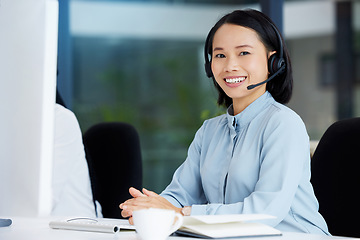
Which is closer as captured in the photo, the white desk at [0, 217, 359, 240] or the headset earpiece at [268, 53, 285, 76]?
the white desk at [0, 217, 359, 240]

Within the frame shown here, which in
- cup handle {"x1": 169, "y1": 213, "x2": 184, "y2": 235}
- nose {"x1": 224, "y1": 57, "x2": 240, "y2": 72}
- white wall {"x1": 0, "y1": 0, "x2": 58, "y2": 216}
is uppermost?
nose {"x1": 224, "y1": 57, "x2": 240, "y2": 72}

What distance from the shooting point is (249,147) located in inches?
59.9

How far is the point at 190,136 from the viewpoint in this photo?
5.23 m

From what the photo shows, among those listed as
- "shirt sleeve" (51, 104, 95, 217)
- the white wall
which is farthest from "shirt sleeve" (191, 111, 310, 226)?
"shirt sleeve" (51, 104, 95, 217)

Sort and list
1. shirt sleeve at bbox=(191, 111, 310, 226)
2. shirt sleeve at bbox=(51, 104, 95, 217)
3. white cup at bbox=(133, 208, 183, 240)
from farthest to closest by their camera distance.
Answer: shirt sleeve at bbox=(51, 104, 95, 217), shirt sleeve at bbox=(191, 111, 310, 226), white cup at bbox=(133, 208, 183, 240)

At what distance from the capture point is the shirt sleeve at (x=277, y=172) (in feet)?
4.41

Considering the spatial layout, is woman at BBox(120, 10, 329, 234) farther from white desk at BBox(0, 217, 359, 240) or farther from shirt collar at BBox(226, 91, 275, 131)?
white desk at BBox(0, 217, 359, 240)

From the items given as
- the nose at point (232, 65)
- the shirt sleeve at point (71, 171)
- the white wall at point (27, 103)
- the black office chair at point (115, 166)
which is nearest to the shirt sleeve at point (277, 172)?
the nose at point (232, 65)

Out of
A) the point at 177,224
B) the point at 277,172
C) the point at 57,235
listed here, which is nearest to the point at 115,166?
the point at 277,172

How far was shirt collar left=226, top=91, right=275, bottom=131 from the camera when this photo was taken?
1614 mm

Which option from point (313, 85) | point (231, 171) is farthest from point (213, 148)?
point (313, 85)

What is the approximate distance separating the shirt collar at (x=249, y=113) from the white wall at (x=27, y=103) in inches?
28.8

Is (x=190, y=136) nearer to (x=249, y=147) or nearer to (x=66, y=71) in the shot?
(x=66, y=71)

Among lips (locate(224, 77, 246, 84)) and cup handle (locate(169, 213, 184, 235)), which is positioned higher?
lips (locate(224, 77, 246, 84))
